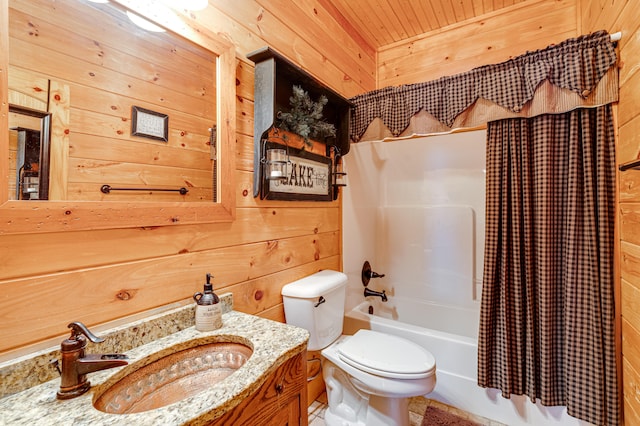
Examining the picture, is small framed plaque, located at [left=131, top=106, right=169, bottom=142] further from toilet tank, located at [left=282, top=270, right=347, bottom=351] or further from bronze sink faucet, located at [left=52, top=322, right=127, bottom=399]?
toilet tank, located at [left=282, top=270, right=347, bottom=351]

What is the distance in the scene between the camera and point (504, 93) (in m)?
1.49

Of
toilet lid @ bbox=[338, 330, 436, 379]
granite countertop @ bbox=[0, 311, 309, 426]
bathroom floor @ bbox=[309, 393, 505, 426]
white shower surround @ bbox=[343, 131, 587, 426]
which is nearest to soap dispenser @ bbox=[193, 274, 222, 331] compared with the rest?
granite countertop @ bbox=[0, 311, 309, 426]

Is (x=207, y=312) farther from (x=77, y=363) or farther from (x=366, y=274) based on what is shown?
(x=366, y=274)

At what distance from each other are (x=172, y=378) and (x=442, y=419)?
1565 mm

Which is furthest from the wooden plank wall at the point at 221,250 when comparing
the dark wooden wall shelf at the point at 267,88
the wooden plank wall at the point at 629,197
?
the wooden plank wall at the point at 629,197

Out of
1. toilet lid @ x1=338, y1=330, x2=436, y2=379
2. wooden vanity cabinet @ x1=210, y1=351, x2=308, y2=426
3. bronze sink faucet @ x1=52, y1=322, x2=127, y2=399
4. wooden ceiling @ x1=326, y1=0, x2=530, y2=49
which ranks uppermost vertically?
wooden ceiling @ x1=326, y1=0, x2=530, y2=49

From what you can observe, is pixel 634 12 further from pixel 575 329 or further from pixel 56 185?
pixel 56 185

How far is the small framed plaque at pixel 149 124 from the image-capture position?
3.16 ft

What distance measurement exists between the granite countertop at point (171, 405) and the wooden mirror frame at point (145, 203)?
0.37 meters

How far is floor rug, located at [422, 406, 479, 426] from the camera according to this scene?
5.40 feet

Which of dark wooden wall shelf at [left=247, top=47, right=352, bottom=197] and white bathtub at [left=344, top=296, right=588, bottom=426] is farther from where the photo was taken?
white bathtub at [left=344, top=296, right=588, bottom=426]

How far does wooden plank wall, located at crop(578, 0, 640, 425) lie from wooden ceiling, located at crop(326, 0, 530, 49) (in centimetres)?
86

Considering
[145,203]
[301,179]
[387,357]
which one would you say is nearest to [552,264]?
[387,357]

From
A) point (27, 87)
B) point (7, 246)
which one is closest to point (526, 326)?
point (7, 246)
